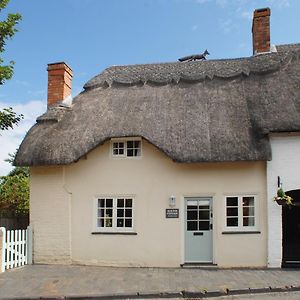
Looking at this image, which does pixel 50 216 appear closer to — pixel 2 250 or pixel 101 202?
pixel 101 202

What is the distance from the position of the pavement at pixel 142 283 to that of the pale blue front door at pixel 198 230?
2.41ft

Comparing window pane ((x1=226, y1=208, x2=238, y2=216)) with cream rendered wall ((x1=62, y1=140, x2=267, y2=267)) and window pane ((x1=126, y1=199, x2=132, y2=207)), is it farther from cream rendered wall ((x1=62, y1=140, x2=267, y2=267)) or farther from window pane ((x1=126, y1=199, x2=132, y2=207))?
window pane ((x1=126, y1=199, x2=132, y2=207))

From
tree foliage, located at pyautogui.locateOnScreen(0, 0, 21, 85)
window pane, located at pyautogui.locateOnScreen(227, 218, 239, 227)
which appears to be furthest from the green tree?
window pane, located at pyautogui.locateOnScreen(227, 218, 239, 227)

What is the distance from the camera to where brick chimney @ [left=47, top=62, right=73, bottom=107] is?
52.9 ft

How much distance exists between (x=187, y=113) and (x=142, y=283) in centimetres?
622

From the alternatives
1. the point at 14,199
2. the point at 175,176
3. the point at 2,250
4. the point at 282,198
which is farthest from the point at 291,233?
the point at 14,199

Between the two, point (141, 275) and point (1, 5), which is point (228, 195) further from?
point (1, 5)

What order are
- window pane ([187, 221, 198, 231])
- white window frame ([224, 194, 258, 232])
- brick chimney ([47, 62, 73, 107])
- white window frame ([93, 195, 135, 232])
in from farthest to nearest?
brick chimney ([47, 62, 73, 107]), white window frame ([93, 195, 135, 232]), window pane ([187, 221, 198, 231]), white window frame ([224, 194, 258, 232])

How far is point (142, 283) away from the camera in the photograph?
10.9m

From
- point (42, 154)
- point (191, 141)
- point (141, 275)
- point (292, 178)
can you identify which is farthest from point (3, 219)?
point (292, 178)

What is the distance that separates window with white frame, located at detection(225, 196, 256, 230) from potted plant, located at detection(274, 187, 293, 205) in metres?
0.94

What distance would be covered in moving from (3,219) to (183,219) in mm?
8140

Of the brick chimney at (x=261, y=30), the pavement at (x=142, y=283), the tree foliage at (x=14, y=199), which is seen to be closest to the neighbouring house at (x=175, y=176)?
the pavement at (x=142, y=283)

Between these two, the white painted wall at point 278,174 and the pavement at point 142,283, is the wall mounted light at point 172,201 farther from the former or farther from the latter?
the white painted wall at point 278,174
